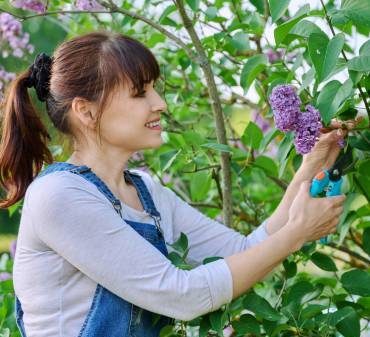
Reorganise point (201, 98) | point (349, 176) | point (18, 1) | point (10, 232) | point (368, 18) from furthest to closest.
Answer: point (10, 232), point (201, 98), point (18, 1), point (349, 176), point (368, 18)

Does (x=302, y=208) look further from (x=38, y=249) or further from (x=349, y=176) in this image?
(x=38, y=249)

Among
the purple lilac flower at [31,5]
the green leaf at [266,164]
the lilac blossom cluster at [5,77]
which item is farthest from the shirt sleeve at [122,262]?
the lilac blossom cluster at [5,77]

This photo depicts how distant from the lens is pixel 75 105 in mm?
1605

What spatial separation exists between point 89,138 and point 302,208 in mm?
421

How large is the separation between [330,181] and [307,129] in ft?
0.72

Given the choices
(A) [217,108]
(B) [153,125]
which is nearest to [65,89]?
(B) [153,125]

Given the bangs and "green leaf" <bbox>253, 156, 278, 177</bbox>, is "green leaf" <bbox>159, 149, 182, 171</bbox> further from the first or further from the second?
the bangs

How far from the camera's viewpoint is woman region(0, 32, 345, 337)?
1469 mm

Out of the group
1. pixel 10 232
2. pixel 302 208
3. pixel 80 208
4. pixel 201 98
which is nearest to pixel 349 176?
pixel 302 208

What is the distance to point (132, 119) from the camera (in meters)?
1.58

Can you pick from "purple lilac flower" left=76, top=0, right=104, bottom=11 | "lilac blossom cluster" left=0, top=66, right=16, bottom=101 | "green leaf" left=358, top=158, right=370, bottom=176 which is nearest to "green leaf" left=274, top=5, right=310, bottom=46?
"green leaf" left=358, top=158, right=370, bottom=176

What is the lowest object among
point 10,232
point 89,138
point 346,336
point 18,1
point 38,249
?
point 10,232

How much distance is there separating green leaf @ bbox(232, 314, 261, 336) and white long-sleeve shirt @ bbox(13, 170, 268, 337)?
8 cm

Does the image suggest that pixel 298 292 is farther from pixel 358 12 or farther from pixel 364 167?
pixel 358 12
